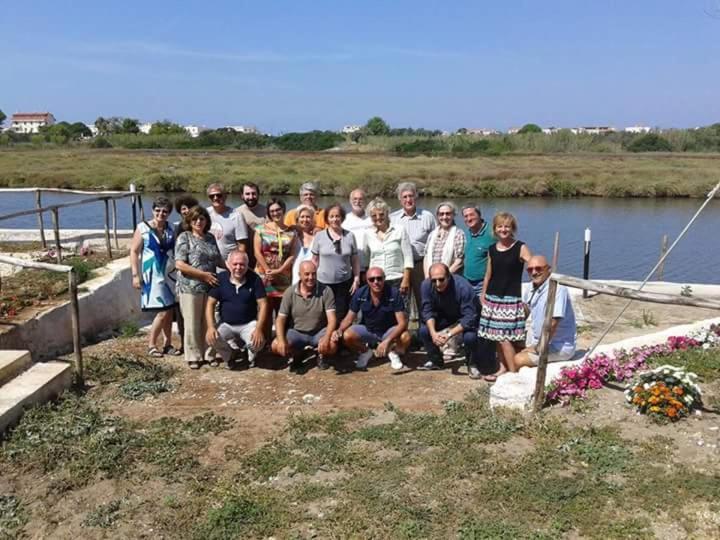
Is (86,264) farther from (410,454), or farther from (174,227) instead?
(410,454)

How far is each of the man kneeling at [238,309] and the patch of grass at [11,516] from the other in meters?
2.58

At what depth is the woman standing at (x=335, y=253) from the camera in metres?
6.36

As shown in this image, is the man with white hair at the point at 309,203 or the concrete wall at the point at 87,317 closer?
the concrete wall at the point at 87,317

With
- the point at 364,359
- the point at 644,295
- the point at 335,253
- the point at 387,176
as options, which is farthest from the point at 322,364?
the point at 387,176

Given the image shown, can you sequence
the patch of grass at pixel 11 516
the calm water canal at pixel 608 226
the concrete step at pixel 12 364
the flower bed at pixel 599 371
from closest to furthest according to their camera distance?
the patch of grass at pixel 11 516 < the flower bed at pixel 599 371 < the concrete step at pixel 12 364 < the calm water canal at pixel 608 226

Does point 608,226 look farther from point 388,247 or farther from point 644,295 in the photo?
point 644,295

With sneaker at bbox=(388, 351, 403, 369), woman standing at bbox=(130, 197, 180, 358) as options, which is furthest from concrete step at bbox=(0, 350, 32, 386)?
sneaker at bbox=(388, 351, 403, 369)

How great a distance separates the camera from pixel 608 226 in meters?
26.0

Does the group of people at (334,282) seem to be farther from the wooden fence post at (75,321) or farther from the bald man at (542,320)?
the wooden fence post at (75,321)

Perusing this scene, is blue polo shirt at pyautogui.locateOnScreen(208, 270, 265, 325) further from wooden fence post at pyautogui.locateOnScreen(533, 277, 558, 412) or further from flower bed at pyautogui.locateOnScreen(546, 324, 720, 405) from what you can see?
flower bed at pyautogui.locateOnScreen(546, 324, 720, 405)

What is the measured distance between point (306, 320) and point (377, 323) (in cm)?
69

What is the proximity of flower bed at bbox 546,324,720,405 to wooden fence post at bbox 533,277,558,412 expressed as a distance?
158mm

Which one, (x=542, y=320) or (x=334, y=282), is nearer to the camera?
(x=542, y=320)

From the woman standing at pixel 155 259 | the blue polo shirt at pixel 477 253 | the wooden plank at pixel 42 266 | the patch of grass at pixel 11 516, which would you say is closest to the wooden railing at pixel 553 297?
the blue polo shirt at pixel 477 253
